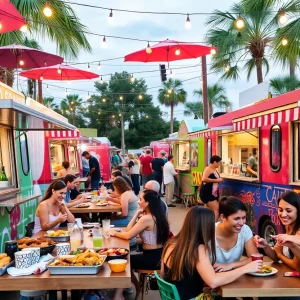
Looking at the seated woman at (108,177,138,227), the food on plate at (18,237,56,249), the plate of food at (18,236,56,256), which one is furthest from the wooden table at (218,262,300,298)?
the seated woman at (108,177,138,227)

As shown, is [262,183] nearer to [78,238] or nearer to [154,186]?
[154,186]

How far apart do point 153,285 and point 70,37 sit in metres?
6.64

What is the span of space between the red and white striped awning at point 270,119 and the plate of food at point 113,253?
10.2 ft

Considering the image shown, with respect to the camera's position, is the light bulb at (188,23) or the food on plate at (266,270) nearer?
the food on plate at (266,270)

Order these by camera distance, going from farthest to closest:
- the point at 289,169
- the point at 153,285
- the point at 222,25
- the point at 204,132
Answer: the point at 222,25, the point at 204,132, the point at 289,169, the point at 153,285

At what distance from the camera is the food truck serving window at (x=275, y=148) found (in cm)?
670

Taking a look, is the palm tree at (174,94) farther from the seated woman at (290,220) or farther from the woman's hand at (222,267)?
the woman's hand at (222,267)

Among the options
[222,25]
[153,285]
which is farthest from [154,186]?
[222,25]

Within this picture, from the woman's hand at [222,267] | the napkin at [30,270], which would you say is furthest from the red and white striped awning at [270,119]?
the napkin at [30,270]

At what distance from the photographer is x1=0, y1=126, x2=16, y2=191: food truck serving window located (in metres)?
6.66

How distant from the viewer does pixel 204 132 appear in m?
12.3

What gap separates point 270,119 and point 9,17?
440 centimetres

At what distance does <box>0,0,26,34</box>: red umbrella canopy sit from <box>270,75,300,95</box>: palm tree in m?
19.3

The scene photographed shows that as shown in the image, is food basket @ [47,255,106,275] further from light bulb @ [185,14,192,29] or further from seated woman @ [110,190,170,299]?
light bulb @ [185,14,192,29]
